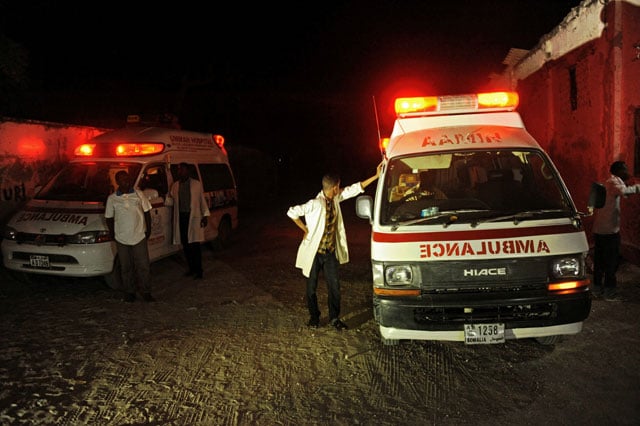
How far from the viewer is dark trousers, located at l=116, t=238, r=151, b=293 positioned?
678 cm

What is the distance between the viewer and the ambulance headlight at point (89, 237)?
6.95m

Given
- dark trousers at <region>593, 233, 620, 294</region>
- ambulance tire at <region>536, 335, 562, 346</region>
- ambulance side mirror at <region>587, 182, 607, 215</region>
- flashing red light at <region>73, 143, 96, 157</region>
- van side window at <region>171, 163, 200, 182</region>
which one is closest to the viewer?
ambulance tire at <region>536, 335, 562, 346</region>

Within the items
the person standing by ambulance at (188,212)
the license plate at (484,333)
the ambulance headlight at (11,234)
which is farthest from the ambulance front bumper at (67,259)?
the license plate at (484,333)

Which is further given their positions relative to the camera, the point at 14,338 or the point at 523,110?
the point at 523,110

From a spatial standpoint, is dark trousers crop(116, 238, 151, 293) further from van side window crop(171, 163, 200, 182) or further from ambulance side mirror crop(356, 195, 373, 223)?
ambulance side mirror crop(356, 195, 373, 223)

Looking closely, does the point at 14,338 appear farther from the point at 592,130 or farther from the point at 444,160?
the point at 592,130

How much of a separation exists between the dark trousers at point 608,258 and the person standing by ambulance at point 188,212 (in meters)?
5.46

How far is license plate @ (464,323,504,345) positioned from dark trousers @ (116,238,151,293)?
14.0 ft

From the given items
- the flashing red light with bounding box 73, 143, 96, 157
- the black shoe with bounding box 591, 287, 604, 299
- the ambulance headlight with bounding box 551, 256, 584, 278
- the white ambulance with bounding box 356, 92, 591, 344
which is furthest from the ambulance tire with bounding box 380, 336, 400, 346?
the flashing red light with bounding box 73, 143, 96, 157

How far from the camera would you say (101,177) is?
8.11m

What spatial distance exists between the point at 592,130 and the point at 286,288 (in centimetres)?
614

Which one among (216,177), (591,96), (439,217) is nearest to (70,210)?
(216,177)

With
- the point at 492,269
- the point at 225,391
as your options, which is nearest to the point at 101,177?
the point at 225,391

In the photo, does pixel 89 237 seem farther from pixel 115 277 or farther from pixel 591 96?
pixel 591 96
